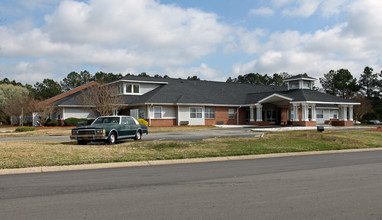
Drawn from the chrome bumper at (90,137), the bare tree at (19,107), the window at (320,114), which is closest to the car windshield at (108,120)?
the chrome bumper at (90,137)

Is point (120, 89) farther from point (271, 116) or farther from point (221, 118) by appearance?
point (271, 116)

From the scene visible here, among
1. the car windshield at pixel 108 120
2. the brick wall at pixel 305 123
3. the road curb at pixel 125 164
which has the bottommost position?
the road curb at pixel 125 164

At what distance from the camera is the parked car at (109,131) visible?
17344mm

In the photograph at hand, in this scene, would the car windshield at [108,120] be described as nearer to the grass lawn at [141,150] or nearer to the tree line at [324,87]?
the grass lawn at [141,150]

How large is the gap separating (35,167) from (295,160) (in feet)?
30.1

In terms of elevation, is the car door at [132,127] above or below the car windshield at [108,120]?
below

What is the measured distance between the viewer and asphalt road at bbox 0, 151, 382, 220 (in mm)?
6215

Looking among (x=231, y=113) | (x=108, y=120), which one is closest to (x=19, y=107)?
(x=231, y=113)

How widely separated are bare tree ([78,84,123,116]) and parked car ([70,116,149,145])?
1735 centimetres

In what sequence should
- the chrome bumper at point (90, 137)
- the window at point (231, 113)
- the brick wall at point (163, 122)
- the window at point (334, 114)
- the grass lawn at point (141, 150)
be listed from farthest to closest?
the window at point (334, 114) → the window at point (231, 113) → the brick wall at point (163, 122) → the chrome bumper at point (90, 137) → the grass lawn at point (141, 150)

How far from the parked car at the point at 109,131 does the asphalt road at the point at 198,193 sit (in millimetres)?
6350

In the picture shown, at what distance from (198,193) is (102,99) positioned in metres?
31.8

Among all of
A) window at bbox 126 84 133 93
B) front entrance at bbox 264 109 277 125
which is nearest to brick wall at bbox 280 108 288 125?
front entrance at bbox 264 109 277 125

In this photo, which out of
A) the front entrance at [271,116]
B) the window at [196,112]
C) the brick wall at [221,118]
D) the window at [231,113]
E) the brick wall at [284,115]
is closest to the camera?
the window at [196,112]
